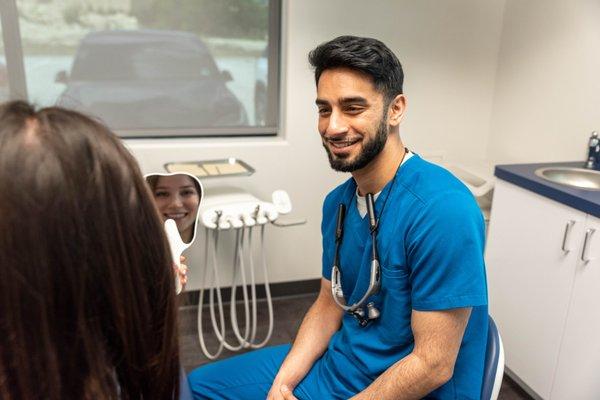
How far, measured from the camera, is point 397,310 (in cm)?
107

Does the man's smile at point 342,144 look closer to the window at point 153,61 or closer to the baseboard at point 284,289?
the window at point 153,61

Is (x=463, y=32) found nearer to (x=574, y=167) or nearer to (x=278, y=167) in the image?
(x=574, y=167)

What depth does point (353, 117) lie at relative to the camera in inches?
46.1

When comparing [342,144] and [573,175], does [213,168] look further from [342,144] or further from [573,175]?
[573,175]

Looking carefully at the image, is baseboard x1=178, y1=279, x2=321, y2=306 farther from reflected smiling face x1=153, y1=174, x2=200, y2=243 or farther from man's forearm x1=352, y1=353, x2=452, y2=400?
man's forearm x1=352, y1=353, x2=452, y2=400

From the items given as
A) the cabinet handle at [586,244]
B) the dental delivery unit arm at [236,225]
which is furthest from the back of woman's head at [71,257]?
the cabinet handle at [586,244]

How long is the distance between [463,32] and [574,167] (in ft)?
3.01

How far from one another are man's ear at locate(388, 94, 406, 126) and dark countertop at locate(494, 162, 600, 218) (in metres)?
0.79

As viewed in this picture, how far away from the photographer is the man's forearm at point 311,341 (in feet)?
4.06

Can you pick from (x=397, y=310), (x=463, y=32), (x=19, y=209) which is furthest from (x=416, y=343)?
(x=463, y=32)

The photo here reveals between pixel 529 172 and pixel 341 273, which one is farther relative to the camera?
pixel 529 172

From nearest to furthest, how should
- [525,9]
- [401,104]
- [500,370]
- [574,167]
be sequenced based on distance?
[500,370], [401,104], [574,167], [525,9]

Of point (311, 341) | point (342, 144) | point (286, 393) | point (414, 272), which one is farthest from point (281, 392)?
point (342, 144)

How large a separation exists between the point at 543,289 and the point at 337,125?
111 centimetres
